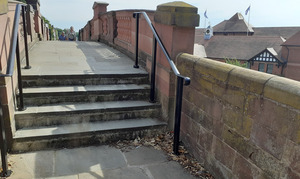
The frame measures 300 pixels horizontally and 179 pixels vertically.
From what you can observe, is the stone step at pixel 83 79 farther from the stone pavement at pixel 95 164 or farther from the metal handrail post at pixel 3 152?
the metal handrail post at pixel 3 152

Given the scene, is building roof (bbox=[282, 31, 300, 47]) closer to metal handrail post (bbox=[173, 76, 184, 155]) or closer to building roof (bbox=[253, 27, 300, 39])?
building roof (bbox=[253, 27, 300, 39])

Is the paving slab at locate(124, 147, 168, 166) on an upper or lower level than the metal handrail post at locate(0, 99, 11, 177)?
lower

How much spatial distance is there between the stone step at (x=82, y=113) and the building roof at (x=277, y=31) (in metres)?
77.1

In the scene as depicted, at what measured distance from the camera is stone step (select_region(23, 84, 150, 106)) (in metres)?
3.95

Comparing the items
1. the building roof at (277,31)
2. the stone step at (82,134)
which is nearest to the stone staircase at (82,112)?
the stone step at (82,134)

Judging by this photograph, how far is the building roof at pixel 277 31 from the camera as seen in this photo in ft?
234

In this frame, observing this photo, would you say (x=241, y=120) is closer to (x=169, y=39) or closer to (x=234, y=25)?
(x=169, y=39)

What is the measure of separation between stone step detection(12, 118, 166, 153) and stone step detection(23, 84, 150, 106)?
51cm

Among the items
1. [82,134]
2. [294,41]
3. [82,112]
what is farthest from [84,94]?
[294,41]

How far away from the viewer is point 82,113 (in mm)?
3855

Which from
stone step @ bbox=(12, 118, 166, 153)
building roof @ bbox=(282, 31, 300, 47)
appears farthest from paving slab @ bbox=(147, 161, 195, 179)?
building roof @ bbox=(282, 31, 300, 47)

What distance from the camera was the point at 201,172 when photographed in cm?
313

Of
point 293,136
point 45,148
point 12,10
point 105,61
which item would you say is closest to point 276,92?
point 293,136

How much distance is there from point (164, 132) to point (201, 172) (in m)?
1.04
